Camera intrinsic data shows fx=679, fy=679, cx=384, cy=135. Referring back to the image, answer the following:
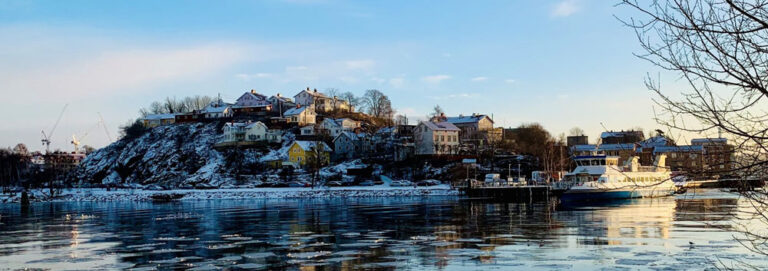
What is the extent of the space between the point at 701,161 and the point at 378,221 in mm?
33574

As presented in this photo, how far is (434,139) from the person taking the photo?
423ft

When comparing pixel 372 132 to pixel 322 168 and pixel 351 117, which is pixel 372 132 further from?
pixel 322 168

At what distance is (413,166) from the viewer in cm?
12125

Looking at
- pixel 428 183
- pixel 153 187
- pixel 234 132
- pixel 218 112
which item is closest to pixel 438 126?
pixel 428 183

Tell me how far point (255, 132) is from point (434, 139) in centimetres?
3981

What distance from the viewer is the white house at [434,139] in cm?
12912

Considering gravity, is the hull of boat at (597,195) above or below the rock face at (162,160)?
below

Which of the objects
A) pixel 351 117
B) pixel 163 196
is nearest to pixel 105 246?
pixel 163 196

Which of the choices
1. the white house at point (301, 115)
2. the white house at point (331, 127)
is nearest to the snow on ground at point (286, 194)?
the white house at point (331, 127)

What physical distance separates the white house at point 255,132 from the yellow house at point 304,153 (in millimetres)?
14031

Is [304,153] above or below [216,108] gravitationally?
below

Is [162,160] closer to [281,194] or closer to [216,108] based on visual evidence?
[216,108]

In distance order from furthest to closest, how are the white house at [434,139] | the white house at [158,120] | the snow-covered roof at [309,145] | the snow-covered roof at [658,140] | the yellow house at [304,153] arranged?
the white house at [158,120], the snow-covered roof at [309,145], the yellow house at [304,153], the white house at [434,139], the snow-covered roof at [658,140]

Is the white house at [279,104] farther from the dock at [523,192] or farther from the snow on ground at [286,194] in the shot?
the dock at [523,192]
